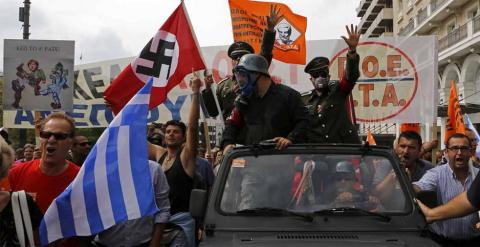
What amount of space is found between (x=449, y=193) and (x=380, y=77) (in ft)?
17.3

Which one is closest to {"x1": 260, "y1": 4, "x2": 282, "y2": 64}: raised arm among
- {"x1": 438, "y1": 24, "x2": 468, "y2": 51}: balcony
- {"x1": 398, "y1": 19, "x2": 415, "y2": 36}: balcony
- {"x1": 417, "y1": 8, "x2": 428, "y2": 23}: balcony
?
{"x1": 438, "y1": 24, "x2": 468, "y2": 51}: balcony

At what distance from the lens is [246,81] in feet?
16.2

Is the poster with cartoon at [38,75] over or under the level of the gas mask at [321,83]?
over

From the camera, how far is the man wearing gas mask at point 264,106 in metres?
4.92

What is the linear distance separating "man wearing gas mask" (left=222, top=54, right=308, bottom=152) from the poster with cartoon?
16.9ft

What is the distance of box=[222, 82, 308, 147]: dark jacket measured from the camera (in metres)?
4.92

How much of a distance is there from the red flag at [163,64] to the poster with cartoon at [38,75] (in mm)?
2451

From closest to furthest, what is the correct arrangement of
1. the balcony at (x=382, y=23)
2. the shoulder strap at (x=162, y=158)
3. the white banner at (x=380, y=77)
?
the shoulder strap at (x=162, y=158)
the white banner at (x=380, y=77)
the balcony at (x=382, y=23)

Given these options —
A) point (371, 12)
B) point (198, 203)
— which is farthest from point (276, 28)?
point (371, 12)

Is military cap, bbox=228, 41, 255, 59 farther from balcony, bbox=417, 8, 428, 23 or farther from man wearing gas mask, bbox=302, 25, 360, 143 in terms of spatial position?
balcony, bbox=417, 8, 428, 23

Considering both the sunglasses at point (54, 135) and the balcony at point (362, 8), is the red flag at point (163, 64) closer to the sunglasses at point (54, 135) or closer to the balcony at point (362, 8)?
the sunglasses at point (54, 135)

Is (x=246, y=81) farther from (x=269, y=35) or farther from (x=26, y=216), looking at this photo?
(x=26, y=216)

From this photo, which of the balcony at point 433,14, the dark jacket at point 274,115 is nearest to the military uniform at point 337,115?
the dark jacket at point 274,115

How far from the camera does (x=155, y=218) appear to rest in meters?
4.25
